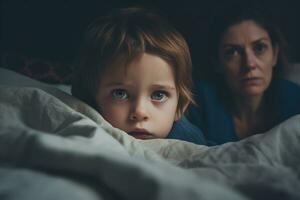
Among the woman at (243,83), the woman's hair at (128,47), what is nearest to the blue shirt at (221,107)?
the woman at (243,83)

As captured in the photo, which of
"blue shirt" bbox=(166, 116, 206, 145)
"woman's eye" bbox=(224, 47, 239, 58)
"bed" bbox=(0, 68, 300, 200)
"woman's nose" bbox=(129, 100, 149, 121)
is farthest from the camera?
"woman's eye" bbox=(224, 47, 239, 58)

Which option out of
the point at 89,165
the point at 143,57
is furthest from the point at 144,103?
the point at 89,165

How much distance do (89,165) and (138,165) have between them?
53 mm

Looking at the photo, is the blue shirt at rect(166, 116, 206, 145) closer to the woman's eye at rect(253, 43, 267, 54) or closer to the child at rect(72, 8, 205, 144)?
the child at rect(72, 8, 205, 144)

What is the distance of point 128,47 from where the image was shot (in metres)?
0.73

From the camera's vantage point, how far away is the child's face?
28.3 inches

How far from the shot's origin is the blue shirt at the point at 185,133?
2.68ft

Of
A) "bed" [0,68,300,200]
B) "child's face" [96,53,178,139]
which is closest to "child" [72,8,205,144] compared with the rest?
"child's face" [96,53,178,139]

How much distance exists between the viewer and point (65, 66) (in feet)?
3.28

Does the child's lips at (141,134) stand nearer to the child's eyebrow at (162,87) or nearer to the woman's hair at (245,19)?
the child's eyebrow at (162,87)

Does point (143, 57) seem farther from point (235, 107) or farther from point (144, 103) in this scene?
point (235, 107)

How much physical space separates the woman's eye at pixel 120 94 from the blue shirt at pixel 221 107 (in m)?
0.23

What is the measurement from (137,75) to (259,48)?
319 mm

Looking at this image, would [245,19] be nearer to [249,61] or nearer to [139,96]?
[249,61]
